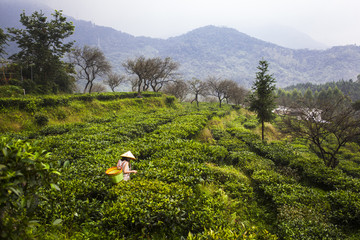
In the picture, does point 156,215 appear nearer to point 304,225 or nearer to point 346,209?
point 304,225

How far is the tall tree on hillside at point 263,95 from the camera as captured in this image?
2045 centimetres

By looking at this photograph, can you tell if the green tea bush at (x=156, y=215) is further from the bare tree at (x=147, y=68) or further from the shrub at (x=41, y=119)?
the bare tree at (x=147, y=68)

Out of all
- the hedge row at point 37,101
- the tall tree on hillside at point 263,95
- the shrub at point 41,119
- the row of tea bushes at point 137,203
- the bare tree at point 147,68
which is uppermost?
the bare tree at point 147,68

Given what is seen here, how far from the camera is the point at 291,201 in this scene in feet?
22.5

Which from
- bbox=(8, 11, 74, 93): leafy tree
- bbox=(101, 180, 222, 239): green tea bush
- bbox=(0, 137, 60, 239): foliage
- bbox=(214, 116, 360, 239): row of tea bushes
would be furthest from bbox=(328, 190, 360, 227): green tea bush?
bbox=(8, 11, 74, 93): leafy tree

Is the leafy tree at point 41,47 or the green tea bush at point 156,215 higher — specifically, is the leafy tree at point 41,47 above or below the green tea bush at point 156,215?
above

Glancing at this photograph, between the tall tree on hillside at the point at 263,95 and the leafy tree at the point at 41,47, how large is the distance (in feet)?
102

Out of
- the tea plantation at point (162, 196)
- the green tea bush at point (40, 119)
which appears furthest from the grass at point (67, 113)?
the tea plantation at point (162, 196)

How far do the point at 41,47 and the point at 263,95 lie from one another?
33687 millimetres

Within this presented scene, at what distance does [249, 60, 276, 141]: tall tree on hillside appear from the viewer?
67.1 ft

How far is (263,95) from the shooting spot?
2100 centimetres

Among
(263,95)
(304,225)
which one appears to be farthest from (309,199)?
(263,95)

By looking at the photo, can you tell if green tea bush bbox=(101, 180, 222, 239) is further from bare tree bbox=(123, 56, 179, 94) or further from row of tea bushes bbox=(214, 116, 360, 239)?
bare tree bbox=(123, 56, 179, 94)

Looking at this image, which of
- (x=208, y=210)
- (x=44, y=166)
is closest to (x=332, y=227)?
(x=208, y=210)
